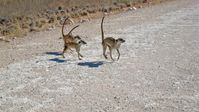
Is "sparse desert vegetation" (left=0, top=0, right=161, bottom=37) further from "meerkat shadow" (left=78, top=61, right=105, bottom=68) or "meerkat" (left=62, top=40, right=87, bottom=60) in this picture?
"meerkat shadow" (left=78, top=61, right=105, bottom=68)

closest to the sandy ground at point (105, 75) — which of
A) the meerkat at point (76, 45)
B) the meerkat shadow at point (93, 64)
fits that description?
the meerkat shadow at point (93, 64)

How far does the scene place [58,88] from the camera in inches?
458

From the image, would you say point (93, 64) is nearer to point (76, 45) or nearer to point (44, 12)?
point (76, 45)

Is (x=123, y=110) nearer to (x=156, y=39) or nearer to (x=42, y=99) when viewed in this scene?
(x=42, y=99)

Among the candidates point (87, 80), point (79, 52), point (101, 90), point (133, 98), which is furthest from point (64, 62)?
point (133, 98)

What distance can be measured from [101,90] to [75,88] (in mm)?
646

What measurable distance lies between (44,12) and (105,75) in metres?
16.4

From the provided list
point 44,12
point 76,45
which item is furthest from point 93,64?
point 44,12

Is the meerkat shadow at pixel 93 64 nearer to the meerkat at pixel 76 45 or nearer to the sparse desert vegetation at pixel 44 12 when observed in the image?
the meerkat at pixel 76 45

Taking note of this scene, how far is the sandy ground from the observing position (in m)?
10.5

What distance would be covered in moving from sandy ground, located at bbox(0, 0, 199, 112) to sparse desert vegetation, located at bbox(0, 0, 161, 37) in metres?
2.78

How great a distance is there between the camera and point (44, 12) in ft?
93.1

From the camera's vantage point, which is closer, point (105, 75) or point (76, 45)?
point (105, 75)

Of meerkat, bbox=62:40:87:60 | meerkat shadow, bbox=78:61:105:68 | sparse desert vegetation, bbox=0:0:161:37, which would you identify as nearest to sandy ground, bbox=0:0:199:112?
meerkat shadow, bbox=78:61:105:68
